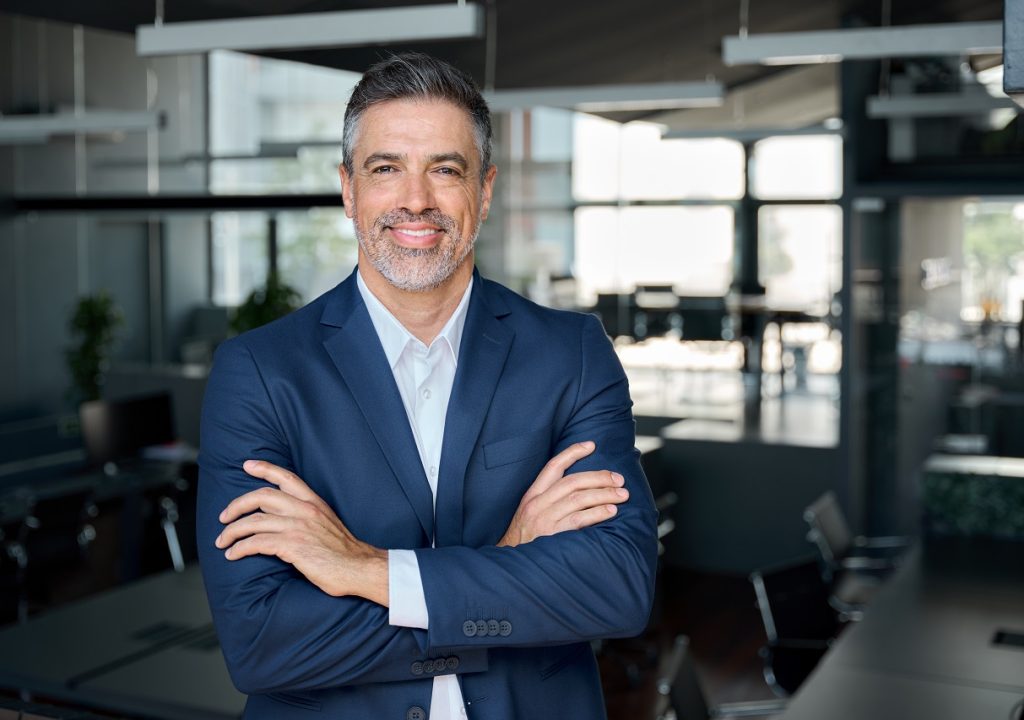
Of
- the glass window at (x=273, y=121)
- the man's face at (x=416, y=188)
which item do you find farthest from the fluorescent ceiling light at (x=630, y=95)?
the glass window at (x=273, y=121)

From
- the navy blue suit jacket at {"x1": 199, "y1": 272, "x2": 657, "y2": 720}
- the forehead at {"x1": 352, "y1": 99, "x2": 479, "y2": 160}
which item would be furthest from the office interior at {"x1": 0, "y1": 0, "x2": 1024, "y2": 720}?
the forehead at {"x1": 352, "y1": 99, "x2": 479, "y2": 160}

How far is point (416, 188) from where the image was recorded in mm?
1727

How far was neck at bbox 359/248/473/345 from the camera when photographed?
1807 millimetres

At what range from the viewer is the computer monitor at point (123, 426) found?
23.8 feet

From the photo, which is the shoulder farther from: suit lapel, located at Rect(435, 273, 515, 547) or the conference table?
the conference table

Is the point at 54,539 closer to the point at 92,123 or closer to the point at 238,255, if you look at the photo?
the point at 92,123

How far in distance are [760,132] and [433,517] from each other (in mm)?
6550

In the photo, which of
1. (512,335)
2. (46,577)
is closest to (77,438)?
(46,577)

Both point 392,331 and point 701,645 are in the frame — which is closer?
point 392,331

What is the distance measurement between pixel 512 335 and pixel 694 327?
769 cm

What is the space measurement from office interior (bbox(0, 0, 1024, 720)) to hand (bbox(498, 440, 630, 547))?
1728 mm

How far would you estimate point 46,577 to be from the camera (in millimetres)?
6422

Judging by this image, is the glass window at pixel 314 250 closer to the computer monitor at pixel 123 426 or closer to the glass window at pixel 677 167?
the glass window at pixel 677 167

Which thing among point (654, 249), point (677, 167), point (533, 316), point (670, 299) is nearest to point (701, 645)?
point (670, 299)
